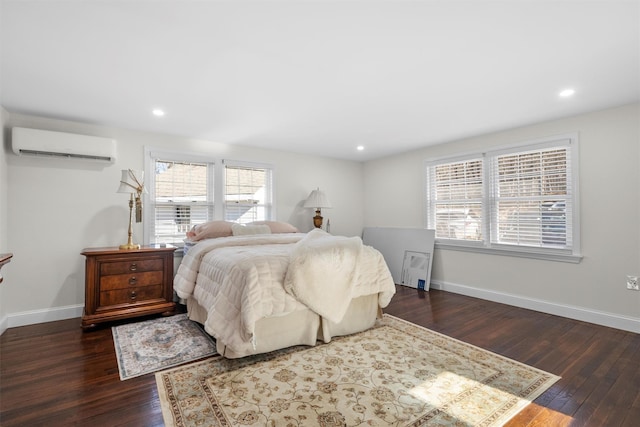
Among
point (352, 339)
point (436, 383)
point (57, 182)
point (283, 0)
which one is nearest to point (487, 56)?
point (283, 0)

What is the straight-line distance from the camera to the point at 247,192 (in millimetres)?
4660

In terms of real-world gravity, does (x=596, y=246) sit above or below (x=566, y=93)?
below

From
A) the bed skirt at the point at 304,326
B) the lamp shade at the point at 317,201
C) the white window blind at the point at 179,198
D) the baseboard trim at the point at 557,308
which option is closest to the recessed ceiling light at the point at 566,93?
the baseboard trim at the point at 557,308

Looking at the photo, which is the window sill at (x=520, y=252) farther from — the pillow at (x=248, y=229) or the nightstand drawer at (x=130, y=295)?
the nightstand drawer at (x=130, y=295)

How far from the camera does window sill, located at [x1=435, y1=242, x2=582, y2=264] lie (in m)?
3.32

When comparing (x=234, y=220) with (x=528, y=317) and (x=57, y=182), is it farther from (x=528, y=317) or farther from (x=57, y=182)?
(x=528, y=317)

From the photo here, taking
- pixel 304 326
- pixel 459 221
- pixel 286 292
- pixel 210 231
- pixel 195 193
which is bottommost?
pixel 304 326

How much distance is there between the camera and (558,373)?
6.90 ft

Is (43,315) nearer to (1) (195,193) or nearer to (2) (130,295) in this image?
(2) (130,295)

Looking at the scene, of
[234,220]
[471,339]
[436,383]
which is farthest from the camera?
[234,220]

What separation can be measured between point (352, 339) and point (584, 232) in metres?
2.83

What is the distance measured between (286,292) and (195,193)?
8.46 feet

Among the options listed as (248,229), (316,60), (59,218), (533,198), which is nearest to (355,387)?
(316,60)

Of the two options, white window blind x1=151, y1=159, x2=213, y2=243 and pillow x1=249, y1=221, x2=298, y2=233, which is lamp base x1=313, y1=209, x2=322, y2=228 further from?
white window blind x1=151, y1=159, x2=213, y2=243
